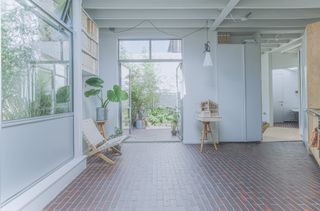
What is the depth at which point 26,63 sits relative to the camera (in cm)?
301

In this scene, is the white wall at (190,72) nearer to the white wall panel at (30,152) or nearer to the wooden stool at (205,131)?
the wooden stool at (205,131)

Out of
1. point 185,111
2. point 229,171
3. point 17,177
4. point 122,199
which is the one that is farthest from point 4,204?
point 185,111

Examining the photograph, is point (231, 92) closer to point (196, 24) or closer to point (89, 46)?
point (196, 24)

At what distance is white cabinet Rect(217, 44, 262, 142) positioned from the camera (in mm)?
7230

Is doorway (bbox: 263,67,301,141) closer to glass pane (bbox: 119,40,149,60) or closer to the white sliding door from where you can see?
the white sliding door

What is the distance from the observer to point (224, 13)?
19.0 ft

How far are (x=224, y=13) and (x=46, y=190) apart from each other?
4685mm

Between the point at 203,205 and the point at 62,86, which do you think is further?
the point at 62,86

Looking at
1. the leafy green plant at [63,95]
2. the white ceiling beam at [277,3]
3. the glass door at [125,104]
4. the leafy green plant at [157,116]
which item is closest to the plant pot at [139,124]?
the leafy green plant at [157,116]

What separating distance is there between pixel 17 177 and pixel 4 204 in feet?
1.08

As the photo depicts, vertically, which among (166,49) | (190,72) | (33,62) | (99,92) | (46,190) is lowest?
(46,190)

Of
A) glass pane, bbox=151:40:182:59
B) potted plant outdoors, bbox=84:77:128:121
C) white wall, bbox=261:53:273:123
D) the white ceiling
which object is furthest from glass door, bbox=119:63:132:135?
white wall, bbox=261:53:273:123

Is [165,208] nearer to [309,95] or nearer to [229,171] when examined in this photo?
[229,171]

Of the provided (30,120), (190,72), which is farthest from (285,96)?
(30,120)
